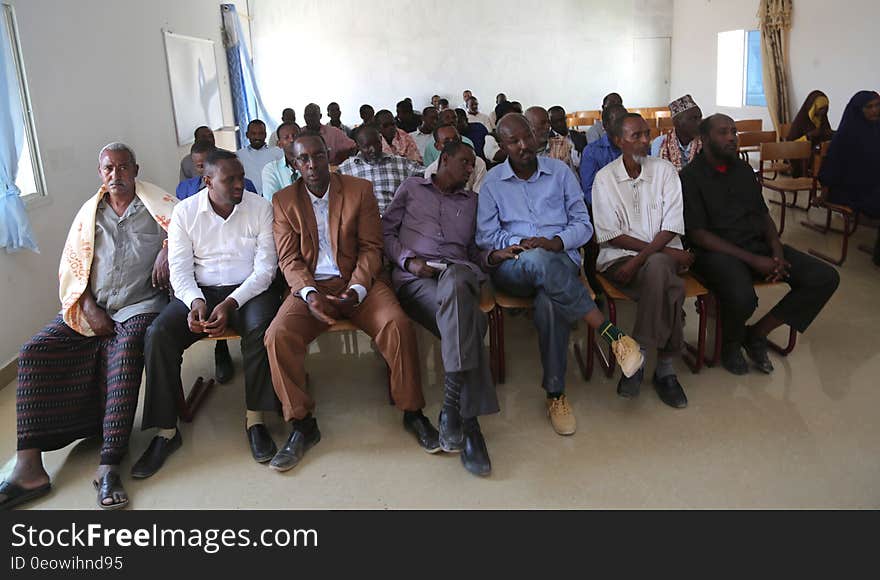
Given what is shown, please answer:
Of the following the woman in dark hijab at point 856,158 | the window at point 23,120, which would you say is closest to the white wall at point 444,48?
the woman in dark hijab at point 856,158

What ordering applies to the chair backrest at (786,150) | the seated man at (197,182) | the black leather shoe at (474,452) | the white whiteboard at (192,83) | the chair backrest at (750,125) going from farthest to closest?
the chair backrest at (750,125) → the white whiteboard at (192,83) → the chair backrest at (786,150) → the seated man at (197,182) → the black leather shoe at (474,452)

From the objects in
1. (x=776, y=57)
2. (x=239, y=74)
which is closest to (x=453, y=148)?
(x=776, y=57)

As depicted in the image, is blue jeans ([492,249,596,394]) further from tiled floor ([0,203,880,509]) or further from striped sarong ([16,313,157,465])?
striped sarong ([16,313,157,465])

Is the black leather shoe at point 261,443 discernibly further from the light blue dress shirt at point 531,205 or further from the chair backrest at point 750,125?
the chair backrest at point 750,125

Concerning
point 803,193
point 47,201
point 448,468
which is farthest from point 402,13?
point 448,468

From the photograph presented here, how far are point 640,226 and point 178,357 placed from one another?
6.80 feet

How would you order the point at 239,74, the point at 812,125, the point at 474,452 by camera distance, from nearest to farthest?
1. the point at 474,452
2. the point at 812,125
3. the point at 239,74

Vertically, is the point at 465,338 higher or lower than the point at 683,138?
lower

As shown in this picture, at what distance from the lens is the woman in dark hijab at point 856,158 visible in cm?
461

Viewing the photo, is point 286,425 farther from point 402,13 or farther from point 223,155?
point 402,13

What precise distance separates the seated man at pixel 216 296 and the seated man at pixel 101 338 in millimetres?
101

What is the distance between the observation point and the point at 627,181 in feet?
10.5

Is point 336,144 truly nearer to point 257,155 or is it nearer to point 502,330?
point 257,155

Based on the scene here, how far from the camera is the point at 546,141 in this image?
4234mm
